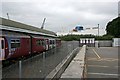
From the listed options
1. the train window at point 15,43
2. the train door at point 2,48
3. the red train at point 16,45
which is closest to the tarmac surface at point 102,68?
the train door at point 2,48

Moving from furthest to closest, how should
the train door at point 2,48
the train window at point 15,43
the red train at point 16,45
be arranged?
the train window at point 15,43 → the red train at point 16,45 → the train door at point 2,48

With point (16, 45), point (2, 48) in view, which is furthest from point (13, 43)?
point (2, 48)

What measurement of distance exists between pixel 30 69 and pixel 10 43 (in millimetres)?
7679

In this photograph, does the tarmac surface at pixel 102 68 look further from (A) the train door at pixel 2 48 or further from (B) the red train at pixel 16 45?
(B) the red train at pixel 16 45

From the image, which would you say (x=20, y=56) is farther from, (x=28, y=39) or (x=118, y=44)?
(x=118, y=44)

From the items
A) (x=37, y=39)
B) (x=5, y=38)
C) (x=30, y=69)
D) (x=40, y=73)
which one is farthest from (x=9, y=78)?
(x=37, y=39)

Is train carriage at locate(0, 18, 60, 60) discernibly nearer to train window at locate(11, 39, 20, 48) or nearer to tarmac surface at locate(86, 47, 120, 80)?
train window at locate(11, 39, 20, 48)

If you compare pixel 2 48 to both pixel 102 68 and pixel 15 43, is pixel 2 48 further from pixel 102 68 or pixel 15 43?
pixel 102 68

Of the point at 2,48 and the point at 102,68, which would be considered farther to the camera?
the point at 102,68

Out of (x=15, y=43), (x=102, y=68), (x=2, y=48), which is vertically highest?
(x=15, y=43)

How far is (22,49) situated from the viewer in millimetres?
17750

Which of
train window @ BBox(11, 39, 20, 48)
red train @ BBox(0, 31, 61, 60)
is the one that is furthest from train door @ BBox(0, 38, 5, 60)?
train window @ BBox(11, 39, 20, 48)

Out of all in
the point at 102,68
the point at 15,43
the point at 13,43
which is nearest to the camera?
the point at 13,43

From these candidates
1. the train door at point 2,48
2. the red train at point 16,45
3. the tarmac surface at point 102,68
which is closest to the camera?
the tarmac surface at point 102,68
